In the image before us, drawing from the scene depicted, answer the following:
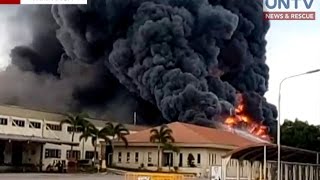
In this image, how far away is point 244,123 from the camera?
166 feet

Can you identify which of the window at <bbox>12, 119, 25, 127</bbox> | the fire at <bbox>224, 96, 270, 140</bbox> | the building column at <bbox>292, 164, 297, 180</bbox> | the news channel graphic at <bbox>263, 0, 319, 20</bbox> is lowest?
the building column at <bbox>292, 164, 297, 180</bbox>

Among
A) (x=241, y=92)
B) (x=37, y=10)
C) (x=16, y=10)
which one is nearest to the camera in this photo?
(x=16, y=10)

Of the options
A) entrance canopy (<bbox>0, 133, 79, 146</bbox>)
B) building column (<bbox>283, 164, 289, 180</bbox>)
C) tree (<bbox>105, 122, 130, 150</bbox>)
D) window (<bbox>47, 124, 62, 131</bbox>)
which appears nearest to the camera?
building column (<bbox>283, 164, 289, 180</bbox>)

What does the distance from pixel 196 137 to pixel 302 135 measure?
24.4 ft

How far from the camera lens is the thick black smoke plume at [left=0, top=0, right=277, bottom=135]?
5144cm

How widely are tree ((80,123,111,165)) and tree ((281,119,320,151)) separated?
11.5 m

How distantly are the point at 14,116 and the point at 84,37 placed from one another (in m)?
18.2

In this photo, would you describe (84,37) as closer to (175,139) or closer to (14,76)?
(14,76)

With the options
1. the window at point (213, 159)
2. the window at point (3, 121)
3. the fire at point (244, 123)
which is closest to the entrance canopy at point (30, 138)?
the window at point (3, 121)

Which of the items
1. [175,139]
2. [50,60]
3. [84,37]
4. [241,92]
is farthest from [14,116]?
[241,92]

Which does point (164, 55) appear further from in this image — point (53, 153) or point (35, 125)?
point (35, 125)

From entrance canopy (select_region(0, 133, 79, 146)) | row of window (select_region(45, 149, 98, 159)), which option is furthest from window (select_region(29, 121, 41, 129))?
row of window (select_region(45, 149, 98, 159))

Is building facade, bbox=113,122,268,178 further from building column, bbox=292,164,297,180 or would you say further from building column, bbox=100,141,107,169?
building column, bbox=292,164,297,180

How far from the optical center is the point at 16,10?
4534 cm
